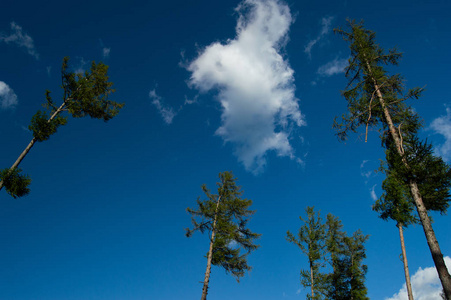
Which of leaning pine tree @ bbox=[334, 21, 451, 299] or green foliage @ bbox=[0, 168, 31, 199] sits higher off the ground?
leaning pine tree @ bbox=[334, 21, 451, 299]

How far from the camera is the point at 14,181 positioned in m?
9.47

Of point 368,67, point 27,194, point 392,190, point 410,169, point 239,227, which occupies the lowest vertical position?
point 27,194

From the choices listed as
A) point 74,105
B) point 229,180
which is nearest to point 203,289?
point 229,180

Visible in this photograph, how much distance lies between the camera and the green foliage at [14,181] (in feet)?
30.5

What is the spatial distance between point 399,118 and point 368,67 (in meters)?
3.34

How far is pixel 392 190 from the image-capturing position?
1664cm

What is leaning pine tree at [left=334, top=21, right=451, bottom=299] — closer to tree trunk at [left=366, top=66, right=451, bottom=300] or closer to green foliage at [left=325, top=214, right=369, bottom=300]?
tree trunk at [left=366, top=66, right=451, bottom=300]

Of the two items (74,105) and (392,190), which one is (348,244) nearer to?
(392,190)

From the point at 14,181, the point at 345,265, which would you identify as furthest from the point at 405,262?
the point at 14,181

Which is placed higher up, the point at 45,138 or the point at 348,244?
the point at 348,244

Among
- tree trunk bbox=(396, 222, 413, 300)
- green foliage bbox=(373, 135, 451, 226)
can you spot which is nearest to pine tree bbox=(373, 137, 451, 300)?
green foliage bbox=(373, 135, 451, 226)

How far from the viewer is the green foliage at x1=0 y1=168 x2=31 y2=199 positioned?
365 inches

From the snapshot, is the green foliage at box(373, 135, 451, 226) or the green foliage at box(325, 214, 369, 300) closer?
the green foliage at box(373, 135, 451, 226)

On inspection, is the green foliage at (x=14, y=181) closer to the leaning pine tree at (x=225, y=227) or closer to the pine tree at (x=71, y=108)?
the pine tree at (x=71, y=108)
